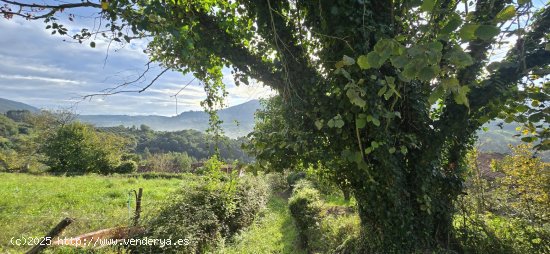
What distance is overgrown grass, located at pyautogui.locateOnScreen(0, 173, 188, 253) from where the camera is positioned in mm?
7230

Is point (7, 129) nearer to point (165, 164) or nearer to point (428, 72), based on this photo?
point (165, 164)

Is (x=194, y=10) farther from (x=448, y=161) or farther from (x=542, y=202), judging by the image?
(x=542, y=202)

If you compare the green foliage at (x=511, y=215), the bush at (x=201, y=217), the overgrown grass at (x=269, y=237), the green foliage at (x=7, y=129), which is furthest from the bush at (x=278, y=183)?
the green foliage at (x=7, y=129)

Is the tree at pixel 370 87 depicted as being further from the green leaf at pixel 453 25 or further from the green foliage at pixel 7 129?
the green foliage at pixel 7 129

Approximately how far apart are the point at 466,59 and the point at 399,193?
3317 millimetres

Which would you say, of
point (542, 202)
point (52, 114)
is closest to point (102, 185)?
point (542, 202)

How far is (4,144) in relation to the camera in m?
45.6

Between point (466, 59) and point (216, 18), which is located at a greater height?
point (216, 18)

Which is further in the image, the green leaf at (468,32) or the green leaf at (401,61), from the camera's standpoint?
the green leaf at (401,61)

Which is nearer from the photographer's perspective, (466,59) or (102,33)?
(466,59)

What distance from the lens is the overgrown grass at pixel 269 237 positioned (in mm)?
8305

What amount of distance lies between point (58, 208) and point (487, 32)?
13.3m

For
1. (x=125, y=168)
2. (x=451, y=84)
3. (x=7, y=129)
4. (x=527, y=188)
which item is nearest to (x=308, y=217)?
(x=527, y=188)

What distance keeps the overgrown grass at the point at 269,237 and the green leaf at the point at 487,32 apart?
780 cm
